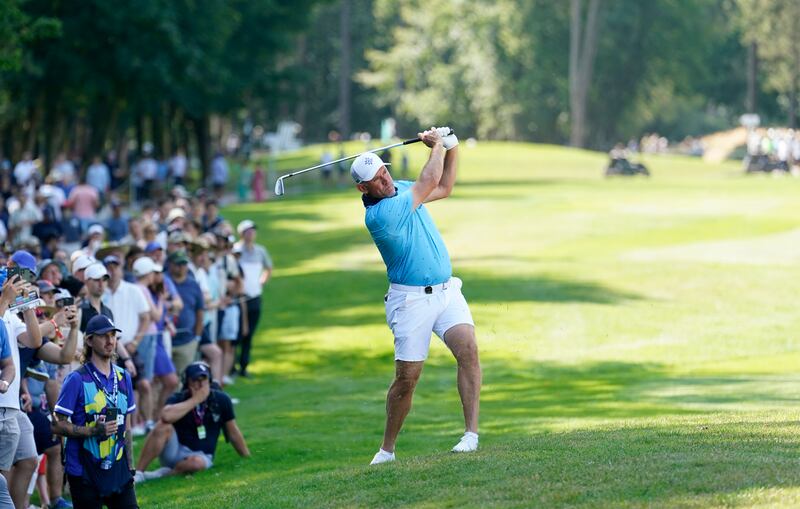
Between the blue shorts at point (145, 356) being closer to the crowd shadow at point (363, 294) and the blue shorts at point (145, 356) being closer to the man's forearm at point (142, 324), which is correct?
the man's forearm at point (142, 324)

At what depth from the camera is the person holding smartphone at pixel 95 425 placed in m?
10.3

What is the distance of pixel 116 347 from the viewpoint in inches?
497

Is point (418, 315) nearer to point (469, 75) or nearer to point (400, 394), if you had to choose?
point (400, 394)

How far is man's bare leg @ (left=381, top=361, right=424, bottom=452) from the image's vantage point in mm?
10812

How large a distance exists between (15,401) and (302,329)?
15338 millimetres

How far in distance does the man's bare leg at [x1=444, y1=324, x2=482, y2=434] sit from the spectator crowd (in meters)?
2.31

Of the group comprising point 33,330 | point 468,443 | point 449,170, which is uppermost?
point 449,170

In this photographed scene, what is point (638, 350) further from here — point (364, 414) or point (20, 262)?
→ point (20, 262)

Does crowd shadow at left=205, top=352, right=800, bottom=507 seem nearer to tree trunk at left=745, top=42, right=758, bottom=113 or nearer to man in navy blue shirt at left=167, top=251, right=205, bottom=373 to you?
man in navy blue shirt at left=167, top=251, right=205, bottom=373

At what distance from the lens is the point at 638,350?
2211cm

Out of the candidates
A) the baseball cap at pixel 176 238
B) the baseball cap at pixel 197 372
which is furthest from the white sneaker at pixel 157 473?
the baseball cap at pixel 176 238

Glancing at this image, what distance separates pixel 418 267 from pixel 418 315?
1.15ft

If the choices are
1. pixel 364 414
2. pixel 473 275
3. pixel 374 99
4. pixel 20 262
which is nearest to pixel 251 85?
pixel 473 275

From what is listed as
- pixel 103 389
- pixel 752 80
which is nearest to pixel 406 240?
pixel 103 389
